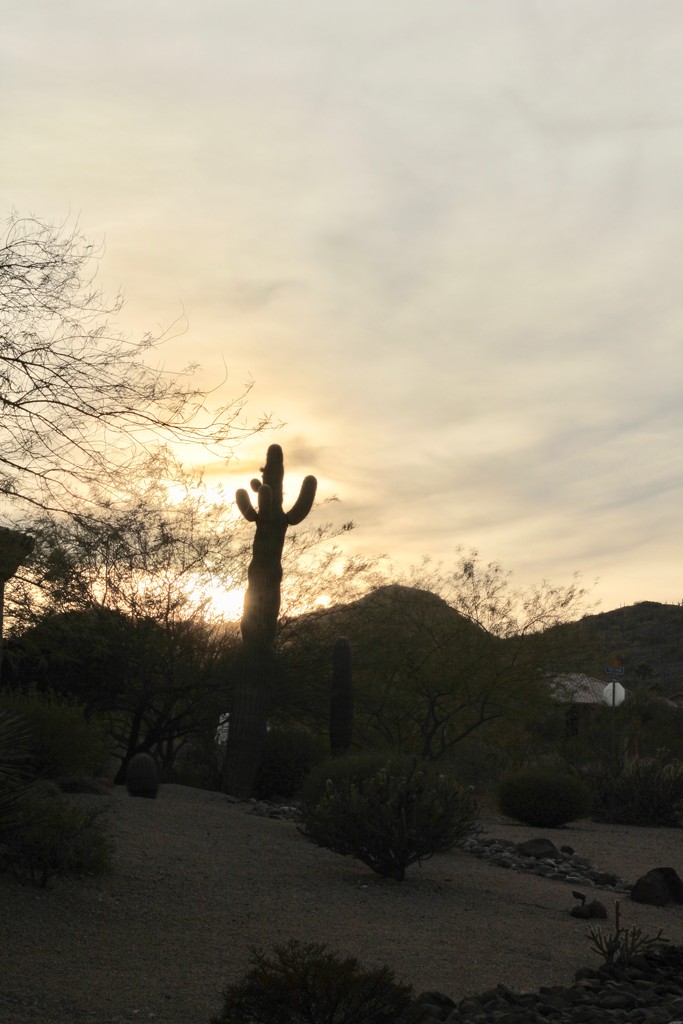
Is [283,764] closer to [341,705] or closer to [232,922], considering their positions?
[341,705]

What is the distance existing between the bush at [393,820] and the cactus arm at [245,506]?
8.26 metres

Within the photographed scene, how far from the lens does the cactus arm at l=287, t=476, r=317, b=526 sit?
799 inches

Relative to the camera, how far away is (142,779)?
53.4 feet

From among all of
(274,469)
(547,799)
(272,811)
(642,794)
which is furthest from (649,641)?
(272,811)

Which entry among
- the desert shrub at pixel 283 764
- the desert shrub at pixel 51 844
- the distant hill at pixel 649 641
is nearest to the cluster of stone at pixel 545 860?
the desert shrub at pixel 283 764

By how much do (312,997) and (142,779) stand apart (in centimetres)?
1098

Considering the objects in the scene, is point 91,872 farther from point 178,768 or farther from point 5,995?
point 178,768

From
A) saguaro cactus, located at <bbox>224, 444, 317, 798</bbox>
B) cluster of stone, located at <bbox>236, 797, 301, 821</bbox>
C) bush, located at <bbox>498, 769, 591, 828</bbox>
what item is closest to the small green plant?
cluster of stone, located at <bbox>236, 797, 301, 821</bbox>

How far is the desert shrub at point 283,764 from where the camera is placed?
20.5 meters

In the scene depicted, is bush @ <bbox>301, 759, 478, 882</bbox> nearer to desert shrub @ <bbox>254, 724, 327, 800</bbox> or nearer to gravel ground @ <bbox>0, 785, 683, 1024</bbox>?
gravel ground @ <bbox>0, 785, 683, 1024</bbox>

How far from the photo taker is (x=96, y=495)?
42.0 ft

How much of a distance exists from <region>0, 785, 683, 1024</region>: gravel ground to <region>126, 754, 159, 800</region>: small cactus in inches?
44.1

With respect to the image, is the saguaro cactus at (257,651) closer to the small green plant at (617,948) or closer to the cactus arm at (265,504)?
the cactus arm at (265,504)

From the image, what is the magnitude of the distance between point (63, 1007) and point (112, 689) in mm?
15752
